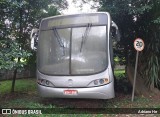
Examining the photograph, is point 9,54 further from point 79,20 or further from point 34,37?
point 79,20

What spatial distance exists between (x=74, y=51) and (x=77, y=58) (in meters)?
0.23

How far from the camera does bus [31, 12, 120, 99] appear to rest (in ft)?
22.5

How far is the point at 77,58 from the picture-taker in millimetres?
7098

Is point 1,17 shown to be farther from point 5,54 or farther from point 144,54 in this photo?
point 144,54

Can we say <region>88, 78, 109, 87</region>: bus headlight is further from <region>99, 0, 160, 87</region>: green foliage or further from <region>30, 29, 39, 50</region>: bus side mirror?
<region>99, 0, 160, 87</region>: green foliage

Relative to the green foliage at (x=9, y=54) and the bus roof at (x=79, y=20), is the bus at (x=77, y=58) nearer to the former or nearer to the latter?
the bus roof at (x=79, y=20)

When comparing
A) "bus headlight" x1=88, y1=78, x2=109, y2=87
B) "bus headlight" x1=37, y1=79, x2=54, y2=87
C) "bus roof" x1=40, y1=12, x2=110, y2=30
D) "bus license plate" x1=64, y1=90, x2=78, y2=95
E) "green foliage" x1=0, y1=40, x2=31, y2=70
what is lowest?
"bus license plate" x1=64, y1=90, x2=78, y2=95

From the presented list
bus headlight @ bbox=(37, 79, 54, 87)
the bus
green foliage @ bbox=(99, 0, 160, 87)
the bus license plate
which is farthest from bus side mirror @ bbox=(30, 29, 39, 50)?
green foliage @ bbox=(99, 0, 160, 87)

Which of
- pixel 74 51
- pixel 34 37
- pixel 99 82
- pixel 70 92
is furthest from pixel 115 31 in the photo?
pixel 34 37

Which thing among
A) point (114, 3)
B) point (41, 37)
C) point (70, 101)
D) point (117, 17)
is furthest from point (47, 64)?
point (117, 17)

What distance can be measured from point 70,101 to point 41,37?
2.20m

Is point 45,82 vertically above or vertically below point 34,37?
Result: below

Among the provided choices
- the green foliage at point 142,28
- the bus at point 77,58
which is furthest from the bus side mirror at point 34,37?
the green foliage at point 142,28

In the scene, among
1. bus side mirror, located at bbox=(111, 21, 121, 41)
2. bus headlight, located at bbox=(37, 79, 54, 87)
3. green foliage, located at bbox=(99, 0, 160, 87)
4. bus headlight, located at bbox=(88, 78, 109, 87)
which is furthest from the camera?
green foliage, located at bbox=(99, 0, 160, 87)
